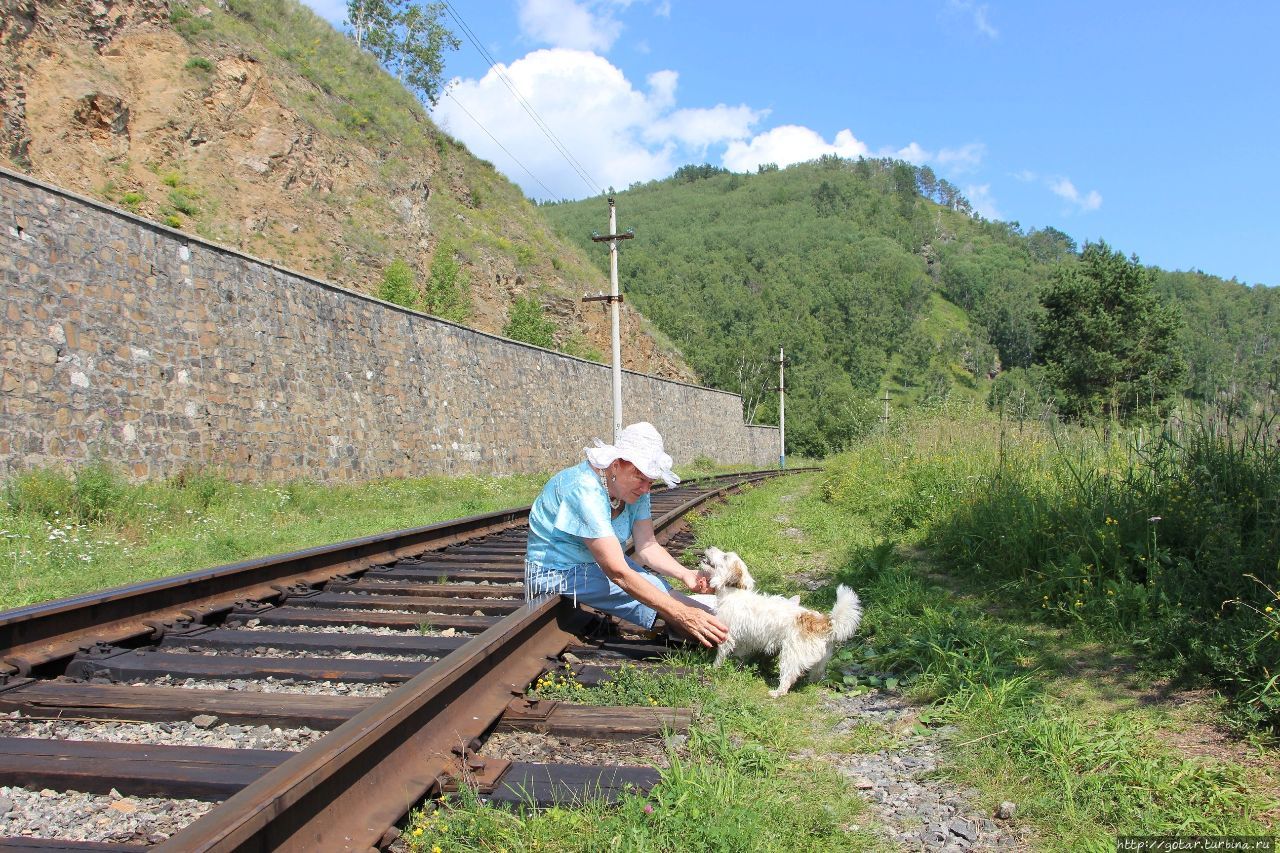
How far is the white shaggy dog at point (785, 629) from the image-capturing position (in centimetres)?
411

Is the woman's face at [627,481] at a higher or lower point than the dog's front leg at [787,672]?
higher

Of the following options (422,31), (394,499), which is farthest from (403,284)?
(422,31)

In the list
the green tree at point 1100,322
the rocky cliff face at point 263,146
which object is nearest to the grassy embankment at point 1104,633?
the rocky cliff face at point 263,146

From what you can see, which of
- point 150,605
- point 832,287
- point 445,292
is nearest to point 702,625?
point 150,605

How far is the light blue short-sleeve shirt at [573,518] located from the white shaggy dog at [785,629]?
2.43ft

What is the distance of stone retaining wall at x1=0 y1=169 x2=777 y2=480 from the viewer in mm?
9641

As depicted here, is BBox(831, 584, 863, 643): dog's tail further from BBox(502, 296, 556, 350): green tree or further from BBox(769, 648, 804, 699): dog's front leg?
BBox(502, 296, 556, 350): green tree

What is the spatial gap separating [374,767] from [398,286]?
2729 centimetres

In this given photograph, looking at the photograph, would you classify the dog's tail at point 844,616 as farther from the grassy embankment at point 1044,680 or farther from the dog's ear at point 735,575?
the dog's ear at point 735,575

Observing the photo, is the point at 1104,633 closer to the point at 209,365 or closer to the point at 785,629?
the point at 785,629

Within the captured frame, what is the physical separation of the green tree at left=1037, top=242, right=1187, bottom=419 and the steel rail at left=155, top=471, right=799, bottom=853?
4714cm

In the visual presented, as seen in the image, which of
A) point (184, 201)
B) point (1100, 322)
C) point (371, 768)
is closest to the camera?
point (371, 768)

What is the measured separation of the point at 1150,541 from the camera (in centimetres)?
525

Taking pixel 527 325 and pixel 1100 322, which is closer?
pixel 527 325
